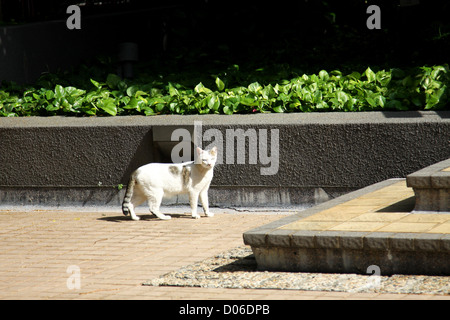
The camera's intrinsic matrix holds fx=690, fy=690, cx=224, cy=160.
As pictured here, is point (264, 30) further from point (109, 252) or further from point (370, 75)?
point (109, 252)

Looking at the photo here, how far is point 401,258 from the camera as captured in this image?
4.74 m

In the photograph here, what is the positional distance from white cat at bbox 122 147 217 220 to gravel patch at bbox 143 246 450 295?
7.13ft

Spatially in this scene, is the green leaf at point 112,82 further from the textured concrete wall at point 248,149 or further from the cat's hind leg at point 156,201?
the cat's hind leg at point 156,201

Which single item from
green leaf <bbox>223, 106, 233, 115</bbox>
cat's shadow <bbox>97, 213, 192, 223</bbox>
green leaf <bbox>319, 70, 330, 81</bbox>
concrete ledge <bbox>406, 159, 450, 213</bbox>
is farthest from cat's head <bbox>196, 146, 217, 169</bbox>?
concrete ledge <bbox>406, 159, 450, 213</bbox>

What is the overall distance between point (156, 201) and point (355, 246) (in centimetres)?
326

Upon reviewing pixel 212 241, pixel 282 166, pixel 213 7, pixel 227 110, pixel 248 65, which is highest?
pixel 213 7

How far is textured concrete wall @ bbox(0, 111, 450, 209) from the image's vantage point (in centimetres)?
776

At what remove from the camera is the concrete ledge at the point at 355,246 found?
463 cm

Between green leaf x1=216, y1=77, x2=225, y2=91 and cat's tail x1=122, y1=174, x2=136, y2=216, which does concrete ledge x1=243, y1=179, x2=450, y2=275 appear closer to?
cat's tail x1=122, y1=174, x2=136, y2=216

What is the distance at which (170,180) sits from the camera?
7.56m

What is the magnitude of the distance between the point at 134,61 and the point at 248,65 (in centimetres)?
182

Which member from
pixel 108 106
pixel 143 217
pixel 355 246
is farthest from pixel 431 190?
pixel 108 106

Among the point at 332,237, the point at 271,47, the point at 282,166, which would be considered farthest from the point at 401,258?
the point at 271,47

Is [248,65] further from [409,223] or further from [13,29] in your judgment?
[409,223]
